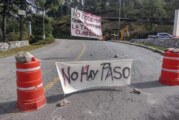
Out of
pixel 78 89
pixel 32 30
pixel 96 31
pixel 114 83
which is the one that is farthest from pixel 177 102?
pixel 32 30

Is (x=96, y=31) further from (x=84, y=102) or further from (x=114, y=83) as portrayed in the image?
(x=84, y=102)

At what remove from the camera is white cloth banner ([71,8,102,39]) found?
10.1 meters

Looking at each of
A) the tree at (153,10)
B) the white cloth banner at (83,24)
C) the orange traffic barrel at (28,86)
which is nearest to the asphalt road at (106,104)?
the orange traffic barrel at (28,86)

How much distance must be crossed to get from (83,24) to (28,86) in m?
5.33

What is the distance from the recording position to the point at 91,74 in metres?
6.61

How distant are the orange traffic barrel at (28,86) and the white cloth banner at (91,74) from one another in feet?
2.58

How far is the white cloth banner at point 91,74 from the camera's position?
624 cm

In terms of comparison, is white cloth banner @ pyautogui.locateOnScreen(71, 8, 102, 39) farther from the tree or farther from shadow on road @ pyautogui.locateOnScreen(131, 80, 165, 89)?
the tree

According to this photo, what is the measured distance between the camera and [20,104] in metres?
5.43

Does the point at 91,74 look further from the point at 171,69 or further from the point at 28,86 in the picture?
the point at 171,69

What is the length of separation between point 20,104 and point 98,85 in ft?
6.71

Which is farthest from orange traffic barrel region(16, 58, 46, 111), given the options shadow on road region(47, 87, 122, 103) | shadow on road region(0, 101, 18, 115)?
shadow on road region(47, 87, 122, 103)

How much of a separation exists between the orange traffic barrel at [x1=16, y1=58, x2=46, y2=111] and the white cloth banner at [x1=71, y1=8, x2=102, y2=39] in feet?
16.0

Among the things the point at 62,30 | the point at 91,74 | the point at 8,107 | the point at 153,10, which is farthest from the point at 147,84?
the point at 62,30
